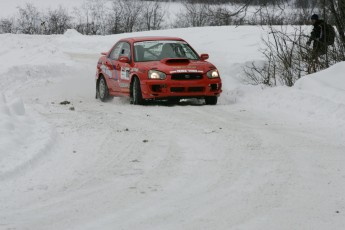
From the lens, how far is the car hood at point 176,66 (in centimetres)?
1276

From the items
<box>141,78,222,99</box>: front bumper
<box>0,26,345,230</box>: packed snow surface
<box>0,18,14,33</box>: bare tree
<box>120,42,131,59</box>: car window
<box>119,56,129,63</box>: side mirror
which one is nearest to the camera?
<box>0,26,345,230</box>: packed snow surface

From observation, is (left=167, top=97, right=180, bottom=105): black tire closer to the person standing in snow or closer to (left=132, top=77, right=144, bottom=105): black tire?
(left=132, top=77, right=144, bottom=105): black tire

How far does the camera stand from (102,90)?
14969 mm

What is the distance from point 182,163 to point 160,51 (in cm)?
700

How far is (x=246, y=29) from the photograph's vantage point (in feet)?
92.8

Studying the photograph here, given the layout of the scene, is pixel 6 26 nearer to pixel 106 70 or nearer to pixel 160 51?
pixel 106 70

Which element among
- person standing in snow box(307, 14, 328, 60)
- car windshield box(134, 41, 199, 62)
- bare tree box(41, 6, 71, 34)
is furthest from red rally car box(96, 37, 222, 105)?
bare tree box(41, 6, 71, 34)

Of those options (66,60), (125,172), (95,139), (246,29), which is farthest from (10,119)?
(246,29)

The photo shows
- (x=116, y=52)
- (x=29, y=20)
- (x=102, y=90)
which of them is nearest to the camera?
(x=116, y=52)

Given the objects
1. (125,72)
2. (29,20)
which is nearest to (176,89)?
(125,72)

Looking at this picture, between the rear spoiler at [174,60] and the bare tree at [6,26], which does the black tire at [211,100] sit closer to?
the rear spoiler at [174,60]

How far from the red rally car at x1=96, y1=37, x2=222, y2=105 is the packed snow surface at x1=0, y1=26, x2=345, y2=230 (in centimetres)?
46

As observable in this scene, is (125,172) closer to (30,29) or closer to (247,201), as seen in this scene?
(247,201)

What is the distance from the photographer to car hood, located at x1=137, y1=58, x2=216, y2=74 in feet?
41.9
